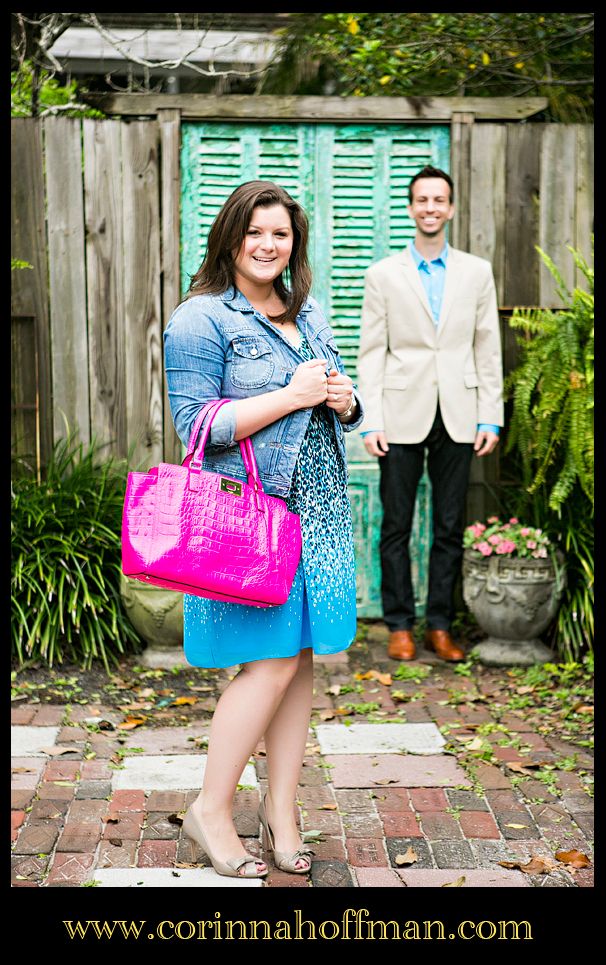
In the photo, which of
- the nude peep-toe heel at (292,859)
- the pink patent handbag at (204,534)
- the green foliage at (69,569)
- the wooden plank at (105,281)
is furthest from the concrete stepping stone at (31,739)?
the wooden plank at (105,281)

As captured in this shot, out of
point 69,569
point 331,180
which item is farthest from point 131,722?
point 331,180

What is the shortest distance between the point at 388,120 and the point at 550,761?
3214 mm

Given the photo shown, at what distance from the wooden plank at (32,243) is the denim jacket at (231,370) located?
2.83 m

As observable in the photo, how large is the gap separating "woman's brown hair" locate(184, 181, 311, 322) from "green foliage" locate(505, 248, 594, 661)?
2132 mm

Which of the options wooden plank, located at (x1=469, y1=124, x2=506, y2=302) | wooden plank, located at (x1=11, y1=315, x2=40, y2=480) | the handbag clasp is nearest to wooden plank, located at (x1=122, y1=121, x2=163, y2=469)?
wooden plank, located at (x1=11, y1=315, x2=40, y2=480)

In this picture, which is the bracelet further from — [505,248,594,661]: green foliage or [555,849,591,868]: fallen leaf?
[505,248,594,661]: green foliage

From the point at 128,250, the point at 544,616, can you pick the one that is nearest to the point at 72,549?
the point at 128,250

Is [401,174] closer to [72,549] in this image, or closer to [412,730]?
[72,549]

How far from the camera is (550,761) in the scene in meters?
3.88

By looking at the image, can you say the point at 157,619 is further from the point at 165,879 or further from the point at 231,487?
the point at 231,487

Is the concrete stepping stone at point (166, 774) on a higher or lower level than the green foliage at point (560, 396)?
lower

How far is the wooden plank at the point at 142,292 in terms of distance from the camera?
5391 millimetres

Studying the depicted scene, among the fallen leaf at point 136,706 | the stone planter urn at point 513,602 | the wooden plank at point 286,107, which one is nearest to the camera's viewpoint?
the fallen leaf at point 136,706

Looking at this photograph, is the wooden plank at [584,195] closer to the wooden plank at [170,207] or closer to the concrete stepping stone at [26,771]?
the wooden plank at [170,207]
